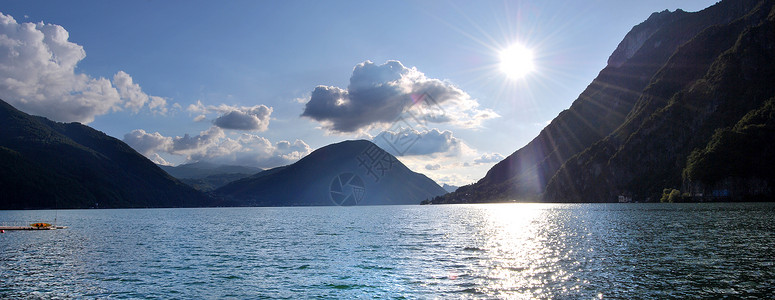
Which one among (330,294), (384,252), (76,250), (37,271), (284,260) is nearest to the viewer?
(330,294)

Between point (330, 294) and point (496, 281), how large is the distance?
13978mm

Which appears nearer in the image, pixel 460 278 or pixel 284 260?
pixel 460 278

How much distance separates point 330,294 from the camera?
34.8 metres

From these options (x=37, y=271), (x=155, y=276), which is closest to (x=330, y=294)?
(x=155, y=276)

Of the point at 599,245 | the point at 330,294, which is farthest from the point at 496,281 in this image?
the point at 599,245

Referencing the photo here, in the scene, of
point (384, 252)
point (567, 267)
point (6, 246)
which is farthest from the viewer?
point (6, 246)

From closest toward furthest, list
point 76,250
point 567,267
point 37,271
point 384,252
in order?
point 567,267, point 37,271, point 384,252, point 76,250

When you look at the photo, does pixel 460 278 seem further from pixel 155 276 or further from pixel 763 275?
pixel 155 276

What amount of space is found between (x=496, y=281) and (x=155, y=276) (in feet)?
107

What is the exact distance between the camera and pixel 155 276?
4344 cm

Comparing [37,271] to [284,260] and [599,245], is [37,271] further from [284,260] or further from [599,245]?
[599,245]

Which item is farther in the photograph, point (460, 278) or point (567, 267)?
point (567, 267)

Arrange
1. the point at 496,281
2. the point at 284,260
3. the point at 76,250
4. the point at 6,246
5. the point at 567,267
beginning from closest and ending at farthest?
the point at 496,281, the point at 567,267, the point at 284,260, the point at 76,250, the point at 6,246

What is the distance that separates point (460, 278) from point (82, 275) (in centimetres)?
3723
